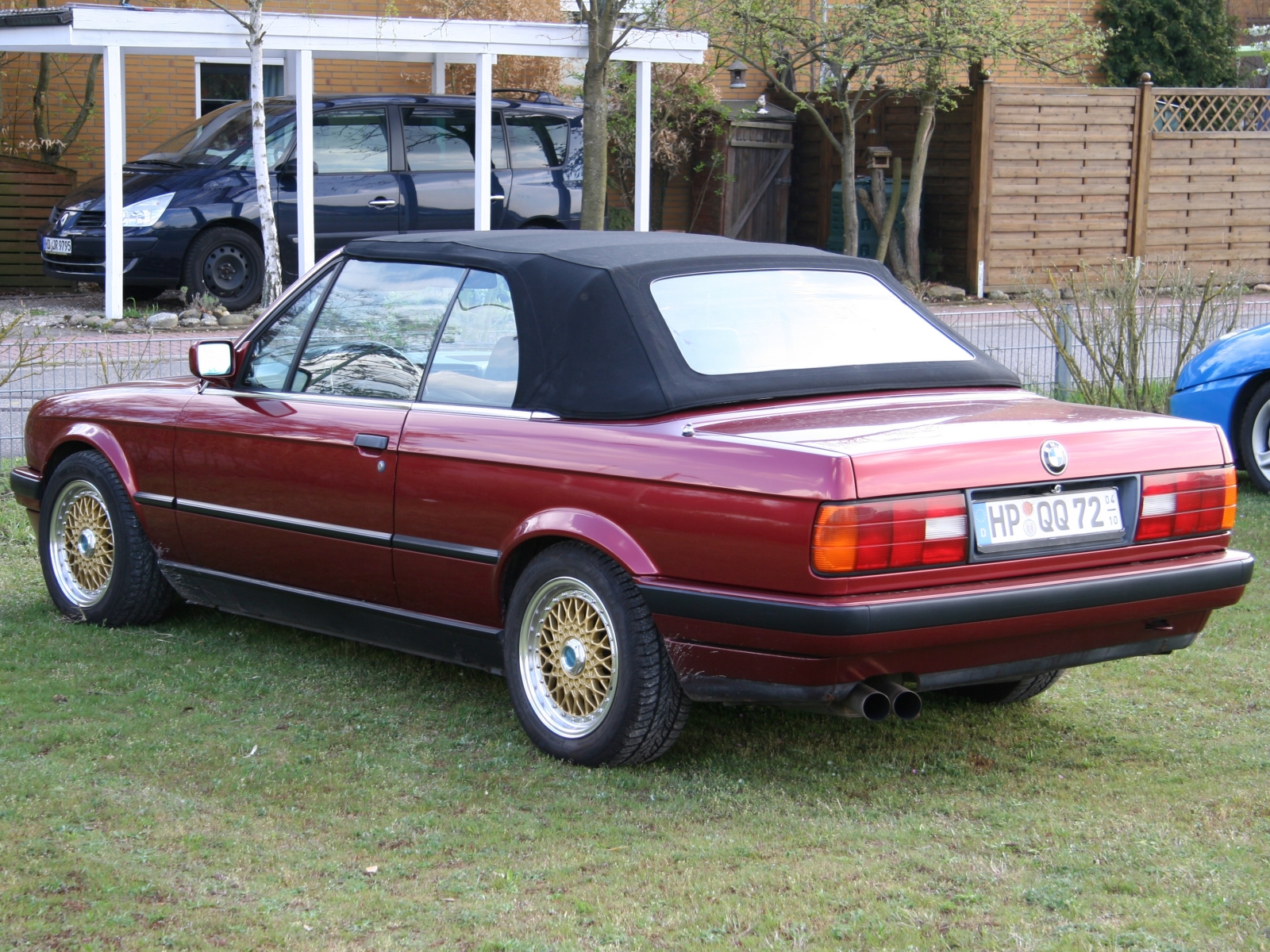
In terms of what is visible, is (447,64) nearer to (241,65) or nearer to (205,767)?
(241,65)

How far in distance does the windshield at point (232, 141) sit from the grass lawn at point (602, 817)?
1069 centimetres

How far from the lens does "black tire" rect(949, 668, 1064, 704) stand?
4938mm

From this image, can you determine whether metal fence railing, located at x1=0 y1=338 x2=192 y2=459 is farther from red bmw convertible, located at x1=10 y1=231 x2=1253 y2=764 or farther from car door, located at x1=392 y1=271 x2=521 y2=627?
car door, located at x1=392 y1=271 x2=521 y2=627

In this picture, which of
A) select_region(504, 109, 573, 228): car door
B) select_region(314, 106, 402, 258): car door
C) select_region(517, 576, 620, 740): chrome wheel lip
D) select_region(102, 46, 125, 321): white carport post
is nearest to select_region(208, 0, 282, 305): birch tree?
select_region(314, 106, 402, 258): car door

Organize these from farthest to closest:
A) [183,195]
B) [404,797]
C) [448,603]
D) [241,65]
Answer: [241,65] → [183,195] → [448,603] → [404,797]

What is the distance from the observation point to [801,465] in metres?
3.74

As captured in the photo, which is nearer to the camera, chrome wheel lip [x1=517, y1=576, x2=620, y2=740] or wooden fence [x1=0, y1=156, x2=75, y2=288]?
chrome wheel lip [x1=517, y1=576, x2=620, y2=740]

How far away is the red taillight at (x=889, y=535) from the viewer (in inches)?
145

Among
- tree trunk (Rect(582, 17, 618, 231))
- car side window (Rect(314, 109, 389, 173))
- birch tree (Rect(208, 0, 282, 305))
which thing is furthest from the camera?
car side window (Rect(314, 109, 389, 173))

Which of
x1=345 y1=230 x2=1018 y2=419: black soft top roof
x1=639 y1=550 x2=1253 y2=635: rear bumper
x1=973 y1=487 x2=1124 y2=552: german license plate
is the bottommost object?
x1=639 y1=550 x2=1253 y2=635: rear bumper

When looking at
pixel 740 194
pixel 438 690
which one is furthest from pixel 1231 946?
pixel 740 194

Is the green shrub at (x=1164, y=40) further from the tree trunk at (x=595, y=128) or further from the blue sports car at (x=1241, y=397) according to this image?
the blue sports car at (x=1241, y=397)

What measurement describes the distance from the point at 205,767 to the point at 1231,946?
8.81 feet

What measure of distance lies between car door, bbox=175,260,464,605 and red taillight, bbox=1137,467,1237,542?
217 centimetres
